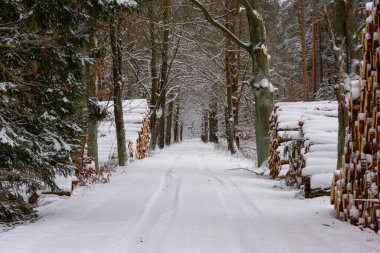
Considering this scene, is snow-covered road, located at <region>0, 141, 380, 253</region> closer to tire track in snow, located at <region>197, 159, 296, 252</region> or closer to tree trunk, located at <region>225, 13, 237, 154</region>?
tire track in snow, located at <region>197, 159, 296, 252</region>

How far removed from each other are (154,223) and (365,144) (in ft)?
10.5

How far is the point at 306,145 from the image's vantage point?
10.1 m

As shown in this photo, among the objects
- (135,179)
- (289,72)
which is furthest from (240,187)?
(289,72)

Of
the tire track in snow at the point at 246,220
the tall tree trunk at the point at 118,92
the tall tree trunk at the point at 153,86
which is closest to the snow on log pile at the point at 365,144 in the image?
the tire track in snow at the point at 246,220

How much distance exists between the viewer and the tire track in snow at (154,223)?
5176 mm

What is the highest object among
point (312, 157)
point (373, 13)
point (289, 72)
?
point (289, 72)

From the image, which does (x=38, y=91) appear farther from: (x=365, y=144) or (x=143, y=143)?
(x=143, y=143)

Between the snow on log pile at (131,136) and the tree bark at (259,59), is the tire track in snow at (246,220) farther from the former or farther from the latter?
the snow on log pile at (131,136)

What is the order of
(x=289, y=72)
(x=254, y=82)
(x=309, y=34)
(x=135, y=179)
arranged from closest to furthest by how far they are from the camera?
(x=135, y=179) < (x=254, y=82) < (x=309, y=34) < (x=289, y=72)

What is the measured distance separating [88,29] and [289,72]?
34185 mm

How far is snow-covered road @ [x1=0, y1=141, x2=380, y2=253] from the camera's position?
520cm

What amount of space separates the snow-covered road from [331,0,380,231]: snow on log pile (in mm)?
284

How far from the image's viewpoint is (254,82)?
1470 cm

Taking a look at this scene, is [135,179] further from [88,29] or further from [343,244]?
[343,244]
